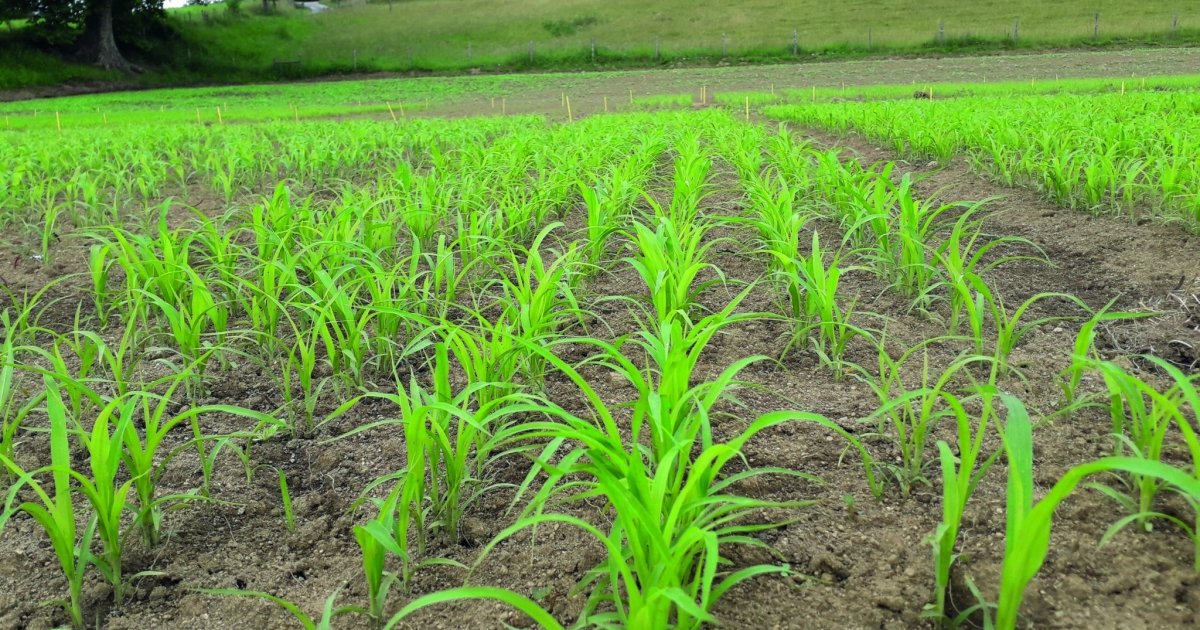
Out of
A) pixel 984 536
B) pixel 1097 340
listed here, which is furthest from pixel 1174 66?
pixel 984 536

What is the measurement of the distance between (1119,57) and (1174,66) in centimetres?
391

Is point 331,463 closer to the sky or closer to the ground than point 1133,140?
closer to the ground

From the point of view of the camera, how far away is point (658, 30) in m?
33.2

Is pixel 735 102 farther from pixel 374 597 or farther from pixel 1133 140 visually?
pixel 374 597

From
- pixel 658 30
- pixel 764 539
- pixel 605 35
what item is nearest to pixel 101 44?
pixel 605 35

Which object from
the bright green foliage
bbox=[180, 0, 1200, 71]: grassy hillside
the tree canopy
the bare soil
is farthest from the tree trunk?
the bare soil

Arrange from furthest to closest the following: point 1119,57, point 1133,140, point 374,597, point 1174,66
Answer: point 1119,57, point 1174,66, point 1133,140, point 374,597

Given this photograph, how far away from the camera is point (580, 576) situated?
1350mm

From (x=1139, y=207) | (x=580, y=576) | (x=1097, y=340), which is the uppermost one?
(x=1139, y=207)

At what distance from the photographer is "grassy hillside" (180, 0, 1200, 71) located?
28.0 metres

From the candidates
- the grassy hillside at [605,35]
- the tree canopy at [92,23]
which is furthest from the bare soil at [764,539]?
the tree canopy at [92,23]

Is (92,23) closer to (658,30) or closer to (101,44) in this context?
(101,44)

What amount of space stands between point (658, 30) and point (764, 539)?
34853 mm

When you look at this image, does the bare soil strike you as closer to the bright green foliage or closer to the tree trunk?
the bright green foliage
